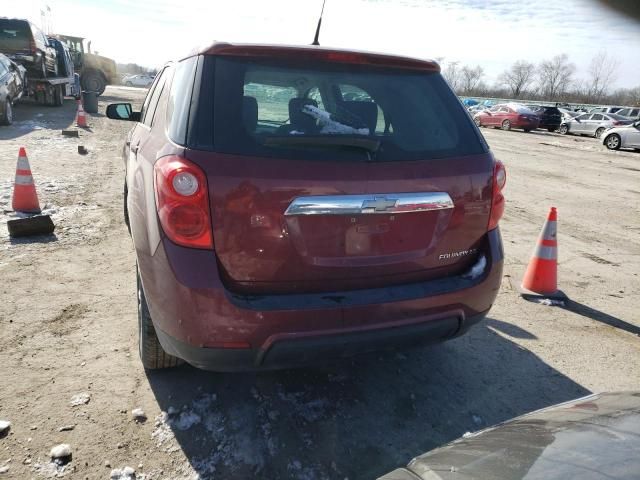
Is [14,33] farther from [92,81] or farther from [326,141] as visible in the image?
[326,141]

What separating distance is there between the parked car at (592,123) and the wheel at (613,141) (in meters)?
7.73

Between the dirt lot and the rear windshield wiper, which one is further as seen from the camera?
the dirt lot

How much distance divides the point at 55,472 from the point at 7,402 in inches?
26.1

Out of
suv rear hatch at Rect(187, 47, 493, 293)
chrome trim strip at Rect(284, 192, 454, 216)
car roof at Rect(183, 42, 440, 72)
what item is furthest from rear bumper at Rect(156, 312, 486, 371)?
car roof at Rect(183, 42, 440, 72)

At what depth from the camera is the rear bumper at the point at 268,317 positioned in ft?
6.77

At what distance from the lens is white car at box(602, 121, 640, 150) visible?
1872cm

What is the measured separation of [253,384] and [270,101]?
159cm

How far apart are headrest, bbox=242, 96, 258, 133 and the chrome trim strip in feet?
1.31

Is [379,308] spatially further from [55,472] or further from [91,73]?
[91,73]

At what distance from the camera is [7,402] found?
8.42 feet

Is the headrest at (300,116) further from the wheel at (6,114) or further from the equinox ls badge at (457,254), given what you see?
the wheel at (6,114)

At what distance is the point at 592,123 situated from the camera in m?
27.8

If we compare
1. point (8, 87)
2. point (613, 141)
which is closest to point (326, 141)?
point (8, 87)

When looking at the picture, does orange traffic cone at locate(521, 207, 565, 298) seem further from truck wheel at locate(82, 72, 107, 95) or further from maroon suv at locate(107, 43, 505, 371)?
truck wheel at locate(82, 72, 107, 95)
